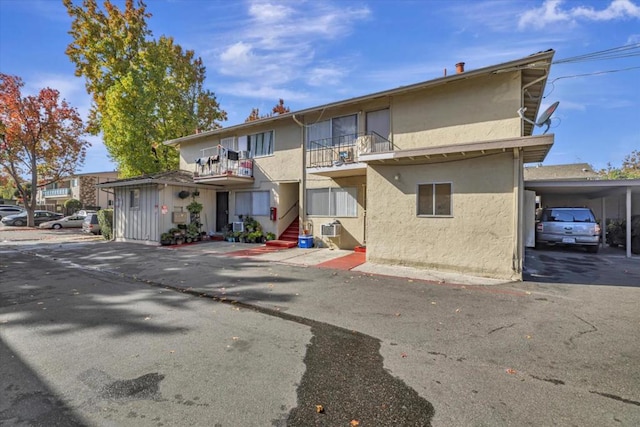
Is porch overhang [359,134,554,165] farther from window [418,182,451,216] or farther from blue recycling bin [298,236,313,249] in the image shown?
blue recycling bin [298,236,313,249]

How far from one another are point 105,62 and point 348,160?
21536mm

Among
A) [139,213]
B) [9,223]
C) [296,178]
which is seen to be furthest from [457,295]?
[9,223]

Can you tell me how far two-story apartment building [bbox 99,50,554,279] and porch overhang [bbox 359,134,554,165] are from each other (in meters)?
0.03

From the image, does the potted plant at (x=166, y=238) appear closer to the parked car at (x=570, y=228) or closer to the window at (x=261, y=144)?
the window at (x=261, y=144)

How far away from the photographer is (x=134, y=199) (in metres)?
16.4

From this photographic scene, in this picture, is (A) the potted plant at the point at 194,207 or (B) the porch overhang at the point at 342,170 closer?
(B) the porch overhang at the point at 342,170

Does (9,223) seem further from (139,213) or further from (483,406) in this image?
(483,406)

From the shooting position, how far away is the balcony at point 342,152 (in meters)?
11.2

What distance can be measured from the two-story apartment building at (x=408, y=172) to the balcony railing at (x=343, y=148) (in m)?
0.05

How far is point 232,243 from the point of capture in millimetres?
15297

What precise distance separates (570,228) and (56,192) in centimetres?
5637

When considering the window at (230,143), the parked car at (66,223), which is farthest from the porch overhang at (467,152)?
the parked car at (66,223)

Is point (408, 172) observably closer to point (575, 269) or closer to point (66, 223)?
point (575, 269)

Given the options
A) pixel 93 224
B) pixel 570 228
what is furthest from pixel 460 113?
pixel 93 224
